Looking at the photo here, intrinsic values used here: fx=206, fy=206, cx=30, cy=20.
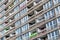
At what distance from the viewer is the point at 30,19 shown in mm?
52156

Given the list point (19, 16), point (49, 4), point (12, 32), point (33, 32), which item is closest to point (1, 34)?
point (12, 32)

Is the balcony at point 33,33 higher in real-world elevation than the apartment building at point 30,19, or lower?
lower

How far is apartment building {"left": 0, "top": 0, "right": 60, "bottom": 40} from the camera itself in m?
43.3

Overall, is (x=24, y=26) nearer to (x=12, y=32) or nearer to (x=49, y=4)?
(x=12, y=32)

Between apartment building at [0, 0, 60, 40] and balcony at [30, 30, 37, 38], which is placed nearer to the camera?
apartment building at [0, 0, 60, 40]

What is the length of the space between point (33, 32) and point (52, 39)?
912 cm

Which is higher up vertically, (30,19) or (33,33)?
(30,19)

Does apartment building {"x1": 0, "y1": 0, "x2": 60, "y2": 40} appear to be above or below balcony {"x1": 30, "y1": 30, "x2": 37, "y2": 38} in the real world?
above

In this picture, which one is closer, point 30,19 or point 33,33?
point 33,33

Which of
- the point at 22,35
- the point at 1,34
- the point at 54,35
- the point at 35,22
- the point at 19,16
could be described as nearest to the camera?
the point at 54,35

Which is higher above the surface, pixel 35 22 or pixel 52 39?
pixel 35 22

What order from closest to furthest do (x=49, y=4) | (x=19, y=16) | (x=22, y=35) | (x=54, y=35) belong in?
1. (x=54, y=35)
2. (x=49, y=4)
3. (x=22, y=35)
4. (x=19, y=16)

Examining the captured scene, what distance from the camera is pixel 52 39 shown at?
42344 mm

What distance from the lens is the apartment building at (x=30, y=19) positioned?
43.3 metres
